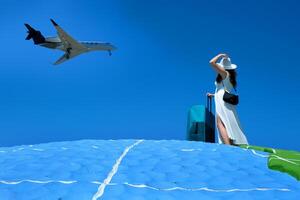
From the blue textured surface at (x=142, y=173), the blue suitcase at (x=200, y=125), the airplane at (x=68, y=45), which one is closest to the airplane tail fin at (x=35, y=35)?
the airplane at (x=68, y=45)

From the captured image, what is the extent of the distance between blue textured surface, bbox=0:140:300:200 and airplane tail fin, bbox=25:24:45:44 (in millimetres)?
33198

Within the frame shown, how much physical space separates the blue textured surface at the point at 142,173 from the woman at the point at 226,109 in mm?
1466

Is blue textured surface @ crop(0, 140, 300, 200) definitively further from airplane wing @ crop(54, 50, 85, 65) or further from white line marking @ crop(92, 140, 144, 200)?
airplane wing @ crop(54, 50, 85, 65)

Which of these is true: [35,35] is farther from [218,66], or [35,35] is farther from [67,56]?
[218,66]

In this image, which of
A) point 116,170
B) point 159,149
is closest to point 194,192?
point 116,170

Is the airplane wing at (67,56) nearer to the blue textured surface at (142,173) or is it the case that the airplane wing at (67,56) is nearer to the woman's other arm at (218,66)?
the woman's other arm at (218,66)

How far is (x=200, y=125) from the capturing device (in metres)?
9.59

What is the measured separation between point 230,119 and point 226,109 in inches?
9.8

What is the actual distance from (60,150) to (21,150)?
35.2 inches

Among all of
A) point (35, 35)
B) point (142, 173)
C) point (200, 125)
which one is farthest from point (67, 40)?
point (142, 173)

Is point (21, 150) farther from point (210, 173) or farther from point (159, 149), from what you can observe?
point (210, 173)

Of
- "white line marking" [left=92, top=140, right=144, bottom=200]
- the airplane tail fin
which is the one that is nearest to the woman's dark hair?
"white line marking" [left=92, top=140, right=144, bottom=200]

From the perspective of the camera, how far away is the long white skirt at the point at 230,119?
8.47 metres

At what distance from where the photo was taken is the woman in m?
8.40
